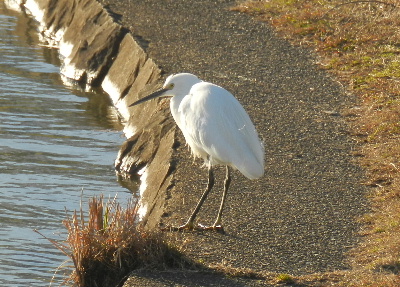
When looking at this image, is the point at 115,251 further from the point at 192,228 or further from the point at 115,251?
the point at 192,228

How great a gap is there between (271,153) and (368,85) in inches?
92.4

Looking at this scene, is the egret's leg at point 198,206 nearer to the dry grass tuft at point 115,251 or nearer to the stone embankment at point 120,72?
the stone embankment at point 120,72

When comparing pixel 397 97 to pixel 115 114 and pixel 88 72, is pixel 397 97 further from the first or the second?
pixel 88 72

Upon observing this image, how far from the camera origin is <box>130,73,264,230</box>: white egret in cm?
597

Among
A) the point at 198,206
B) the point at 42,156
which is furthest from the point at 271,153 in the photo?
the point at 42,156

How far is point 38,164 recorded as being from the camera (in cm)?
881

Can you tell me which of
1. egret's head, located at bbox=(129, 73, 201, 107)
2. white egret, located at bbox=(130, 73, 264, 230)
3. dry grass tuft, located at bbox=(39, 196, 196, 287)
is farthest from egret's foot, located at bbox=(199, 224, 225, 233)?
egret's head, located at bbox=(129, 73, 201, 107)

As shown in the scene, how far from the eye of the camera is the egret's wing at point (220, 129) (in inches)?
235

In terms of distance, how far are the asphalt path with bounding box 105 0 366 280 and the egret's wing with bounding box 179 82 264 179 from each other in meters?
0.51

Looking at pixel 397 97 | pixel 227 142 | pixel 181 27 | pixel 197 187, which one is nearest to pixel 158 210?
pixel 197 187

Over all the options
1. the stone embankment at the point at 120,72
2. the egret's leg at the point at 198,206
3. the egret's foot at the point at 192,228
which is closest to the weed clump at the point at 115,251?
the egret's foot at the point at 192,228

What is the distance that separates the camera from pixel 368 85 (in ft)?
30.8

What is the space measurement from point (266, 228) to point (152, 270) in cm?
109

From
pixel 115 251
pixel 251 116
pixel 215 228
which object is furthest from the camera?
pixel 251 116
